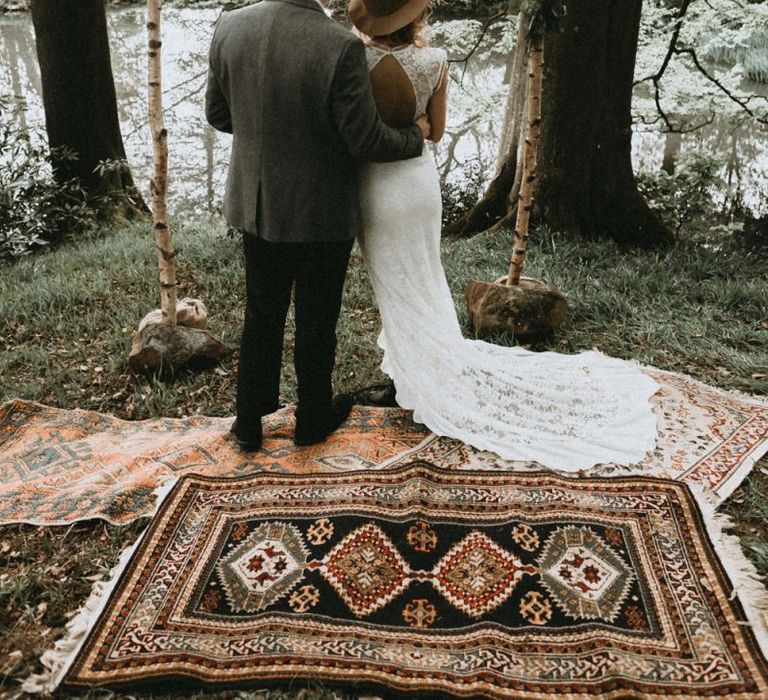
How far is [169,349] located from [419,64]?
2272 mm

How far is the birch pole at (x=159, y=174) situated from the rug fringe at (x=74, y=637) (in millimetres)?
1798

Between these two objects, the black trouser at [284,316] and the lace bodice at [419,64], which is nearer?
the lace bodice at [419,64]

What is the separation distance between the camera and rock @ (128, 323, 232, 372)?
158 inches

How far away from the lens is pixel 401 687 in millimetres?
1989

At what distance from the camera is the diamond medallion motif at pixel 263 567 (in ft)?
7.70

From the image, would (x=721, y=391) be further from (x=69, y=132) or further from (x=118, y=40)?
(x=118, y=40)

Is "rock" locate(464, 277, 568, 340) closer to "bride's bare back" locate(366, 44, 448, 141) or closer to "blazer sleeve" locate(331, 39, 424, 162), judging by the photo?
"bride's bare back" locate(366, 44, 448, 141)

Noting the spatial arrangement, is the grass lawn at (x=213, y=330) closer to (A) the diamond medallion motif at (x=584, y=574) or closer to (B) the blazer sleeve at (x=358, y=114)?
(A) the diamond medallion motif at (x=584, y=574)

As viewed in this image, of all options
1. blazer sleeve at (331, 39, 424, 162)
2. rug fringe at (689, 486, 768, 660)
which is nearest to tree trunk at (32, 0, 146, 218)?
blazer sleeve at (331, 39, 424, 162)

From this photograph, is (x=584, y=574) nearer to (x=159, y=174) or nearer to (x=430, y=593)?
(x=430, y=593)

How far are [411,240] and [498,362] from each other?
971 millimetres

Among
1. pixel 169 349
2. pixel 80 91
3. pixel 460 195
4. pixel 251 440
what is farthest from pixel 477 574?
pixel 80 91

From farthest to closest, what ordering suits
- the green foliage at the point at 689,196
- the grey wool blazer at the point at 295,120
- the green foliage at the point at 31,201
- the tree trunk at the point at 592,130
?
the green foliage at the point at 31,201 < the green foliage at the point at 689,196 < the tree trunk at the point at 592,130 < the grey wool blazer at the point at 295,120

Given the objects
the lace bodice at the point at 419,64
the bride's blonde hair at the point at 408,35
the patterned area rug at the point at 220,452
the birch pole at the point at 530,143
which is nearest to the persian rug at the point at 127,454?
the patterned area rug at the point at 220,452
